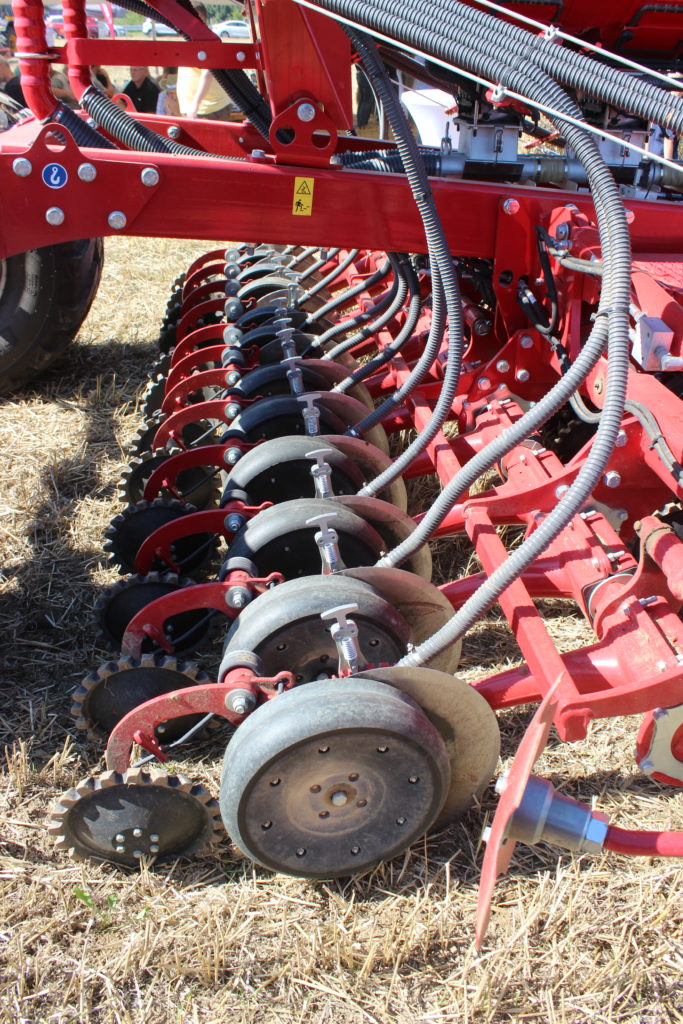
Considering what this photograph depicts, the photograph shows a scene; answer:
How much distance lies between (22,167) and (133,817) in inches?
58.5

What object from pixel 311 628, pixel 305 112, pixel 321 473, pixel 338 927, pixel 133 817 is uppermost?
pixel 305 112

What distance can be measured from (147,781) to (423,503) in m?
1.72

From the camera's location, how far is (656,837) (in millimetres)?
1490

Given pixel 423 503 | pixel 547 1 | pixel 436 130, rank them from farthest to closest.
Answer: pixel 436 130
pixel 423 503
pixel 547 1

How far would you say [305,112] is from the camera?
2223 mm

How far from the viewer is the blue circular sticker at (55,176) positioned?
6.89ft

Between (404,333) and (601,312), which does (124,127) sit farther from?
(601,312)

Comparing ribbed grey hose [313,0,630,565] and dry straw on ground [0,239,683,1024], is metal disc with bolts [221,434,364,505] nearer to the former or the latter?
ribbed grey hose [313,0,630,565]

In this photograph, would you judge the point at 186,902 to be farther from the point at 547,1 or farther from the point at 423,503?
the point at 547,1

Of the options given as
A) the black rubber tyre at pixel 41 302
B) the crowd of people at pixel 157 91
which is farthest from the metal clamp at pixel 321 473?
the crowd of people at pixel 157 91

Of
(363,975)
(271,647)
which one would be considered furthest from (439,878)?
(271,647)

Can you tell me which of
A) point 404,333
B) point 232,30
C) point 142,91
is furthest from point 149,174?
point 232,30

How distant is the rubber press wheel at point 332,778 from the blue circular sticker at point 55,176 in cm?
137

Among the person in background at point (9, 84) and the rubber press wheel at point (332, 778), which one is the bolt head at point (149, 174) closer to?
the rubber press wheel at point (332, 778)
